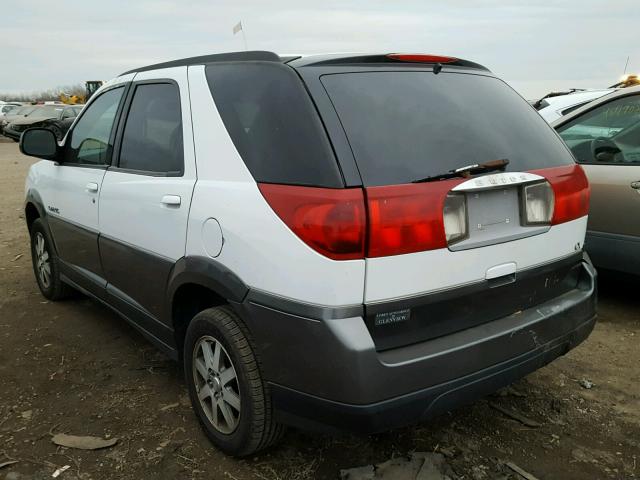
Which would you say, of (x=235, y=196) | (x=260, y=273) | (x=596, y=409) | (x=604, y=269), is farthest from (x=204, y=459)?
(x=604, y=269)

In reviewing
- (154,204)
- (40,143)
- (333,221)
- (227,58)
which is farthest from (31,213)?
(333,221)

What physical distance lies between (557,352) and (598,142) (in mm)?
2403

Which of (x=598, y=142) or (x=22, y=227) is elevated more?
(x=598, y=142)

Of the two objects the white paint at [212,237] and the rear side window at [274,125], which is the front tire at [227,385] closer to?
the white paint at [212,237]

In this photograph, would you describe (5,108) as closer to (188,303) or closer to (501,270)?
(188,303)

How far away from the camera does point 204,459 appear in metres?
2.63

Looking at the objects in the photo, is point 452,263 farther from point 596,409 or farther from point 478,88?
point 596,409

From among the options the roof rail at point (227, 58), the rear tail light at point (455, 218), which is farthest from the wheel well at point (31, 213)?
the rear tail light at point (455, 218)

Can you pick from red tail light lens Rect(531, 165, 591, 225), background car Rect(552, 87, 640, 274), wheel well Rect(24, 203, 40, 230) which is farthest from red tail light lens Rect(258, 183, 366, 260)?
wheel well Rect(24, 203, 40, 230)

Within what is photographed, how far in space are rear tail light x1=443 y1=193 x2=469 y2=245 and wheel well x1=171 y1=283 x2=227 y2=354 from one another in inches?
40.4

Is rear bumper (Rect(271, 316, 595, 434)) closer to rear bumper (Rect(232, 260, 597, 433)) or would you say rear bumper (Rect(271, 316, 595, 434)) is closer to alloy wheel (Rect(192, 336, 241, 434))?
rear bumper (Rect(232, 260, 597, 433))

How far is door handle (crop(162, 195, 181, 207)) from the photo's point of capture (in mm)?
2658

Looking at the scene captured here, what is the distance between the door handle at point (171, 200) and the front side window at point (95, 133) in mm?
952

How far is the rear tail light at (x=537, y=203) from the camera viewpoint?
2369mm
